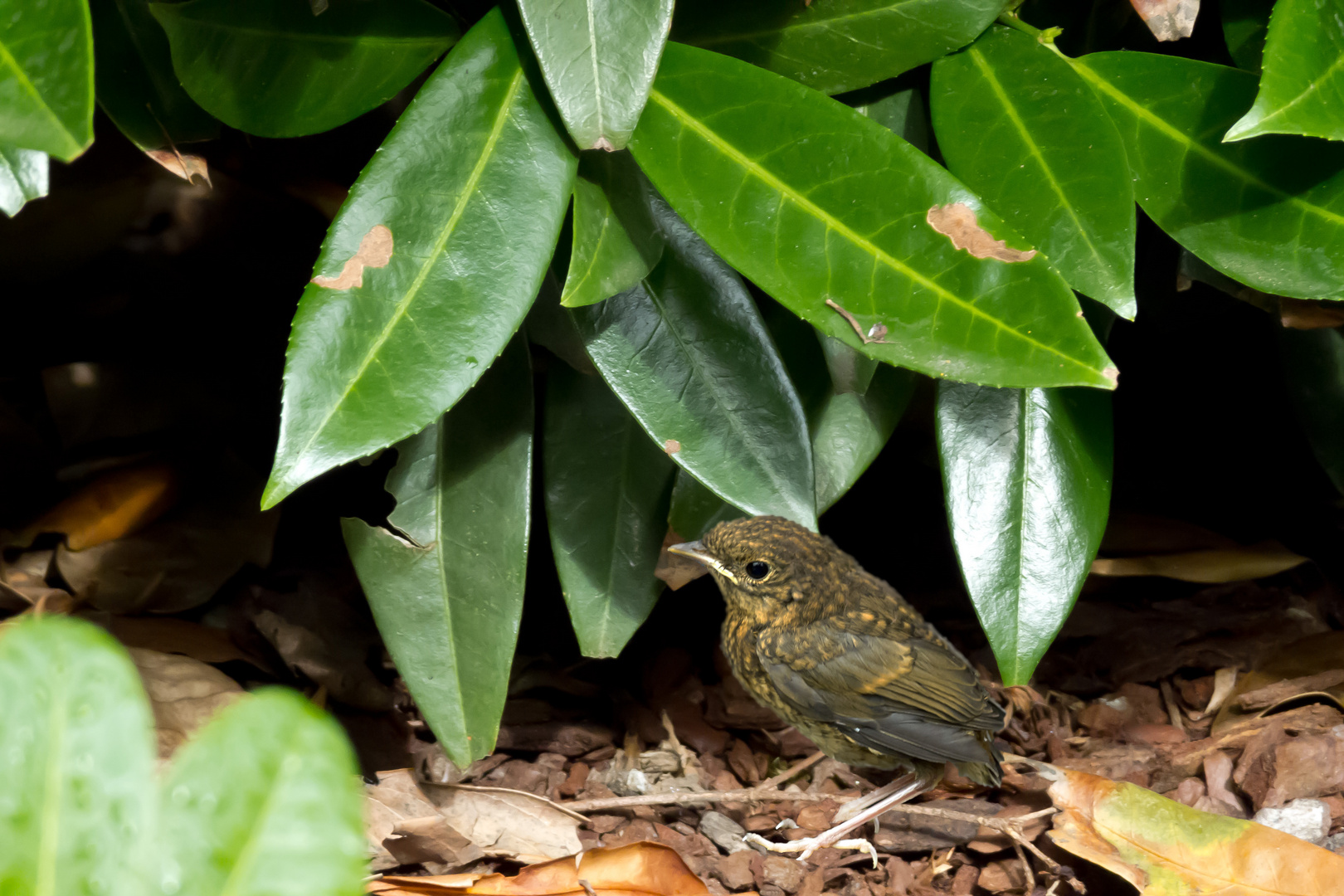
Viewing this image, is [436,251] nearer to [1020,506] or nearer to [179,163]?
[179,163]

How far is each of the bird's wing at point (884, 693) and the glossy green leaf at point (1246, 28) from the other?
4.37 feet

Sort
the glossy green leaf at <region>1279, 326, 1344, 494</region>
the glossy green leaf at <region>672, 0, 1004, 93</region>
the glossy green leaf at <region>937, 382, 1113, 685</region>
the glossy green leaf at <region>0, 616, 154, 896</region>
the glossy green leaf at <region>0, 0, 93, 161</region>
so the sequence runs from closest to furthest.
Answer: the glossy green leaf at <region>0, 616, 154, 896</region>, the glossy green leaf at <region>0, 0, 93, 161</region>, the glossy green leaf at <region>672, 0, 1004, 93</region>, the glossy green leaf at <region>937, 382, 1113, 685</region>, the glossy green leaf at <region>1279, 326, 1344, 494</region>

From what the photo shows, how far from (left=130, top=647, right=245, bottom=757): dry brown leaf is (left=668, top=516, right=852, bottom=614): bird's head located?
38.2 inches

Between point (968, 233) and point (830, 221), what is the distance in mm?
213

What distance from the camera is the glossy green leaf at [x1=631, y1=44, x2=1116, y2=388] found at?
1.55 m

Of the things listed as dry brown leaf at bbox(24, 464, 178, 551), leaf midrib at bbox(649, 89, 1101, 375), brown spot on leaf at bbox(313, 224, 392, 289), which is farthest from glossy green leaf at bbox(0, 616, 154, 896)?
dry brown leaf at bbox(24, 464, 178, 551)

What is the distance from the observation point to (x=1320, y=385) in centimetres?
246

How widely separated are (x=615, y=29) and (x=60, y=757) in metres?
1.28

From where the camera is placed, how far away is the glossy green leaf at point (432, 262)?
4.70ft

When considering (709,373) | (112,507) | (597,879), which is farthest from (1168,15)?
(112,507)

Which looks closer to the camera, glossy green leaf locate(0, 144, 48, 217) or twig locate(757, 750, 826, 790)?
glossy green leaf locate(0, 144, 48, 217)

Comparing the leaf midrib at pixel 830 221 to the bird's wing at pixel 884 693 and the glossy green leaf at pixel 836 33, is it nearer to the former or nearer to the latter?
the glossy green leaf at pixel 836 33

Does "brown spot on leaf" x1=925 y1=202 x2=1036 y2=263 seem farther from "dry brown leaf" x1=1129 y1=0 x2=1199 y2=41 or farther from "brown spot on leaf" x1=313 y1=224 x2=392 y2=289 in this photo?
"brown spot on leaf" x1=313 y1=224 x2=392 y2=289

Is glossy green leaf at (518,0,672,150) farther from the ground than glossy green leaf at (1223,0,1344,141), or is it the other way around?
glossy green leaf at (1223,0,1344,141)
